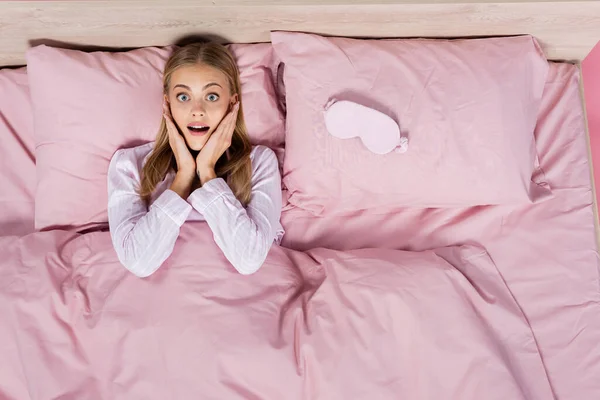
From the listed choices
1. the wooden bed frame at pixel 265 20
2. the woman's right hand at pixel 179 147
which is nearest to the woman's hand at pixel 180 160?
the woman's right hand at pixel 179 147

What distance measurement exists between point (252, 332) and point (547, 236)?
0.72 meters

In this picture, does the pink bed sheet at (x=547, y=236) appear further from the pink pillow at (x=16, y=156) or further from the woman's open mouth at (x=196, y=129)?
the pink pillow at (x=16, y=156)

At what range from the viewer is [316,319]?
1203mm

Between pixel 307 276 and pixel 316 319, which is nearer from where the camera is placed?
pixel 316 319

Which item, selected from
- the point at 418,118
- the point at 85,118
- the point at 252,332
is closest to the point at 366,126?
the point at 418,118

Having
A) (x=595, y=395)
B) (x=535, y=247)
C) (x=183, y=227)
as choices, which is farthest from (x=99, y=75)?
(x=595, y=395)

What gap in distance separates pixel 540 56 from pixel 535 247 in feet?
1.49

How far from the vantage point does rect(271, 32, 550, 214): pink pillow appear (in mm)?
1322

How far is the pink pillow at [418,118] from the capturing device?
4.34 ft

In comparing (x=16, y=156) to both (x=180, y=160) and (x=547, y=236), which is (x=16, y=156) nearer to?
(x=180, y=160)

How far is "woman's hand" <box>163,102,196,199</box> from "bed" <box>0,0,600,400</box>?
3.3 inches

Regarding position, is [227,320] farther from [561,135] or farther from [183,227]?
[561,135]

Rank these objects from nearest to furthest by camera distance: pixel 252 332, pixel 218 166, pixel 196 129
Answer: pixel 252 332, pixel 196 129, pixel 218 166

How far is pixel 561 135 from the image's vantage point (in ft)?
4.84
